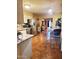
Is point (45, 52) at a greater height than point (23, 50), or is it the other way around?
point (23, 50)

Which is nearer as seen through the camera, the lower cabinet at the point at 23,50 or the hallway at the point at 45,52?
the lower cabinet at the point at 23,50

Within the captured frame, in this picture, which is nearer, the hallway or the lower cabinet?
the lower cabinet

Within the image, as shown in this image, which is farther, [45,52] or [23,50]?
[45,52]

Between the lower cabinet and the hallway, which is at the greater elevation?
the lower cabinet

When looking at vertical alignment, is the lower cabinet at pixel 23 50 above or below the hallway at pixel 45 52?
above
